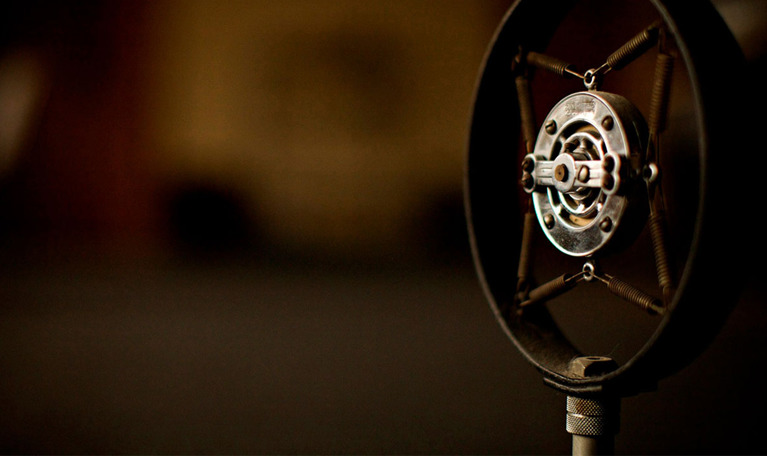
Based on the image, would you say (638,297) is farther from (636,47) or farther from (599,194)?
(636,47)

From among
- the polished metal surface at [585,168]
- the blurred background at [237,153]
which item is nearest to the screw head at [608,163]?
the polished metal surface at [585,168]

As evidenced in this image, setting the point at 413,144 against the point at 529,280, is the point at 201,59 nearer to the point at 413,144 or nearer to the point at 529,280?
the point at 413,144

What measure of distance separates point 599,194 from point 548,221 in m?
0.08

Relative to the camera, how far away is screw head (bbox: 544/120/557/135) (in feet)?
2.14

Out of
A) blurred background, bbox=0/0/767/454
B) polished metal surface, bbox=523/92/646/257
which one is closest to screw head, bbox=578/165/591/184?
polished metal surface, bbox=523/92/646/257

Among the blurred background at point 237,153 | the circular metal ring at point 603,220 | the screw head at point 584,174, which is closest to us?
the circular metal ring at point 603,220

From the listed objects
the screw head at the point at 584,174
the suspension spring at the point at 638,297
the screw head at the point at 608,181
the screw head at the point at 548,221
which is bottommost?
the suspension spring at the point at 638,297

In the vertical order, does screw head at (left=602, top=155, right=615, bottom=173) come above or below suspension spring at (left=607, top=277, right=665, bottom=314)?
above

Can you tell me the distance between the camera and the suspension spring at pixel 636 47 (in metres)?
0.57

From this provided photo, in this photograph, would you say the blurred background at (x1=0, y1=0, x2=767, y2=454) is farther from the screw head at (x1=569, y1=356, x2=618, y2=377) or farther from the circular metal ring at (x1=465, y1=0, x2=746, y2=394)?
the screw head at (x1=569, y1=356, x2=618, y2=377)

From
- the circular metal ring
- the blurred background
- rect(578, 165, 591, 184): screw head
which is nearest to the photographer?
the circular metal ring

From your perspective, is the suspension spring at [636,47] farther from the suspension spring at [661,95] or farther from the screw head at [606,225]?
the screw head at [606,225]

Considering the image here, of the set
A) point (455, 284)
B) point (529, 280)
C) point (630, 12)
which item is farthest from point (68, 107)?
point (529, 280)

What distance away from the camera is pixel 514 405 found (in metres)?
1.30
